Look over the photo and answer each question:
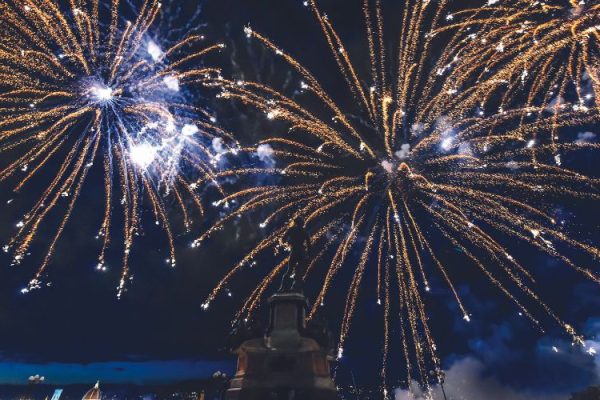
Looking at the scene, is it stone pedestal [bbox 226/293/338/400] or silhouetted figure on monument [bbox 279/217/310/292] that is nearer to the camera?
stone pedestal [bbox 226/293/338/400]

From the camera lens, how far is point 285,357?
11.8m

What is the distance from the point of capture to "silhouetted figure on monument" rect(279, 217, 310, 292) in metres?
13.9

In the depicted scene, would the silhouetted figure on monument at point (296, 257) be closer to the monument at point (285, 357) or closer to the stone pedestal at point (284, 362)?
the monument at point (285, 357)

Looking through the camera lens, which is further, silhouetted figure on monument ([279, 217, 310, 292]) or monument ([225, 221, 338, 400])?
silhouetted figure on monument ([279, 217, 310, 292])

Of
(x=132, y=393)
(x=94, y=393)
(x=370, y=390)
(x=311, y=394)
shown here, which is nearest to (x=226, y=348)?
(x=311, y=394)

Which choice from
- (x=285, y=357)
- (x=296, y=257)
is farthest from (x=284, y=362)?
(x=296, y=257)

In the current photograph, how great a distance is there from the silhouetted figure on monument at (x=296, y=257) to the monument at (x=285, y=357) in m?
0.23

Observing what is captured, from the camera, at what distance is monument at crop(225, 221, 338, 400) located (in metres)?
11.1

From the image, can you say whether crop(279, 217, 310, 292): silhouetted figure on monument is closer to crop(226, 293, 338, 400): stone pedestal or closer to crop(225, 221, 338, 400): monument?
crop(225, 221, 338, 400): monument

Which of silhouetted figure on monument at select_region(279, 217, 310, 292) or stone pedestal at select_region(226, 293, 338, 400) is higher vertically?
silhouetted figure on monument at select_region(279, 217, 310, 292)

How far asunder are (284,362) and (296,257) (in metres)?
3.55

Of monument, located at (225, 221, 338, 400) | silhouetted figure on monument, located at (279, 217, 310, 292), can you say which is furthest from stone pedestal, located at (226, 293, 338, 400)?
silhouetted figure on monument, located at (279, 217, 310, 292)

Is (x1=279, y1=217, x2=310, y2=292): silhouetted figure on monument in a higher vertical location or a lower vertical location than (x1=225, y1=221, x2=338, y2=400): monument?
higher

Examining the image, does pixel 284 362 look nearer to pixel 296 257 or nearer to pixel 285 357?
pixel 285 357
